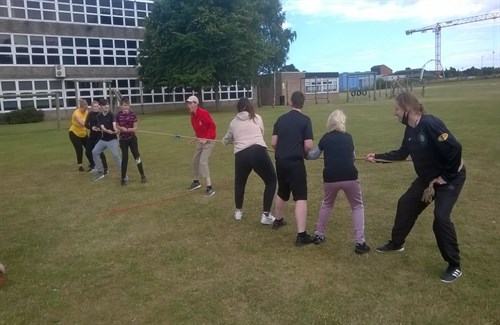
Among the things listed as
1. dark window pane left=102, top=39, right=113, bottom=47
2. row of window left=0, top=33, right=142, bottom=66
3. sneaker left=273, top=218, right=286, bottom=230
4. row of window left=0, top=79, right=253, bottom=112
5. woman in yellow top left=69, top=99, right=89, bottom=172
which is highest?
dark window pane left=102, top=39, right=113, bottom=47

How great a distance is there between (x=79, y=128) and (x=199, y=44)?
2317 centimetres

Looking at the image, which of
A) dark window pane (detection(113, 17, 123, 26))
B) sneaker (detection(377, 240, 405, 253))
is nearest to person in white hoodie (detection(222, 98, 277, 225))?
sneaker (detection(377, 240, 405, 253))

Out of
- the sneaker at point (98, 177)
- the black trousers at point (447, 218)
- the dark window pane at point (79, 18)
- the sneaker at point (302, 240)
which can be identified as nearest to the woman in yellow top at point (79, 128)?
the sneaker at point (98, 177)

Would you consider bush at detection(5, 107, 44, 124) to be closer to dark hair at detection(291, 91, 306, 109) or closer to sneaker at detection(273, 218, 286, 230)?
sneaker at detection(273, 218, 286, 230)

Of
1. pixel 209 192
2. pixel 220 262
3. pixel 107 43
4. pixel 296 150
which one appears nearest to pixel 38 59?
pixel 107 43

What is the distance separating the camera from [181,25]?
1316 inches

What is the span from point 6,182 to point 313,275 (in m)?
8.29

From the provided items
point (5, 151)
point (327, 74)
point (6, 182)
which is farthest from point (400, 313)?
point (327, 74)

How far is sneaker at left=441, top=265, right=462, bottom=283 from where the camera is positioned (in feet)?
14.3

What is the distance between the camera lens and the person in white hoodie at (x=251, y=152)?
614 centimetres

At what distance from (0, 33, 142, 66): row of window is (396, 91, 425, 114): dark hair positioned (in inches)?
1308

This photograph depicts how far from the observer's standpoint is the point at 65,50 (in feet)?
112

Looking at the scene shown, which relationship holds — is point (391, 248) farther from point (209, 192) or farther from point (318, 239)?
point (209, 192)

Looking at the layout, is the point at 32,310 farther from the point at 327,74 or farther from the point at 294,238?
the point at 327,74
